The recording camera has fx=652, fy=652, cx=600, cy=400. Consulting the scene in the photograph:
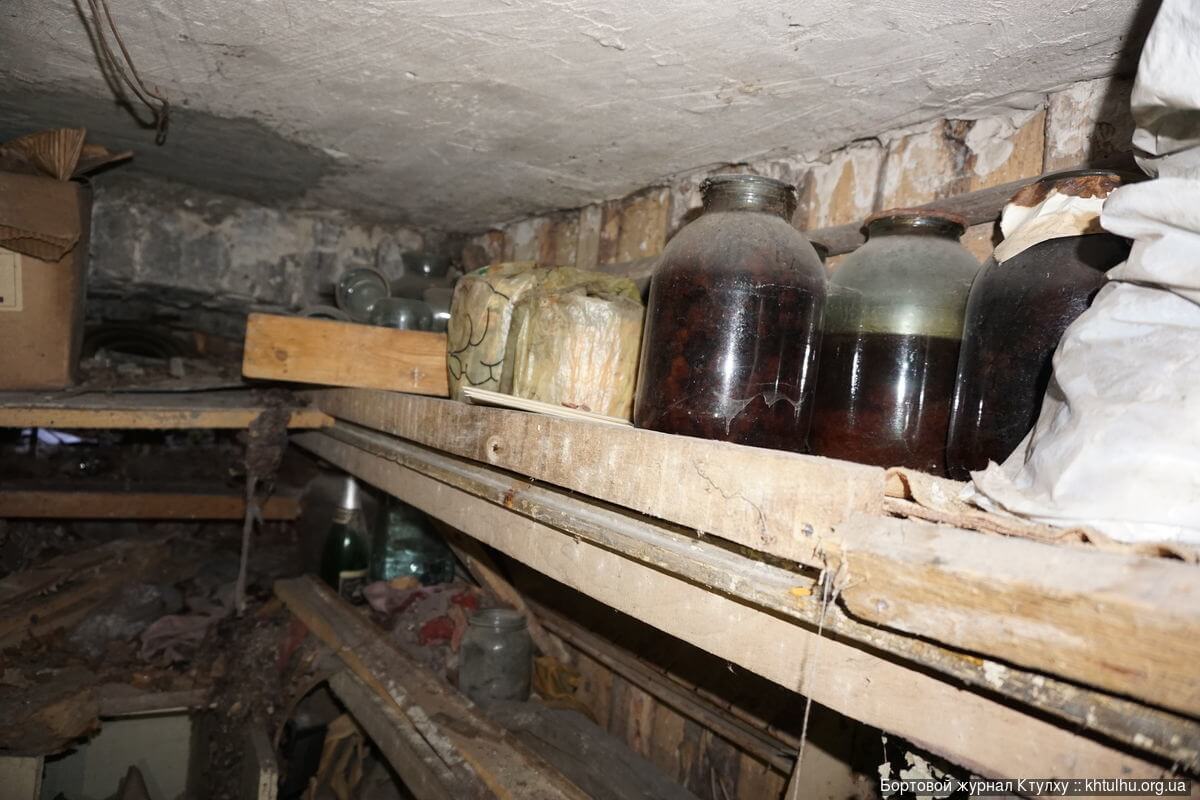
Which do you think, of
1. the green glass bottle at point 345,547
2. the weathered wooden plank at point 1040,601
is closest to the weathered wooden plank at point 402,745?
the green glass bottle at point 345,547

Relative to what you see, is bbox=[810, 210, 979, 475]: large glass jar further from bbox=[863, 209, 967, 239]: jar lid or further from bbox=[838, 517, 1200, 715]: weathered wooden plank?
bbox=[838, 517, 1200, 715]: weathered wooden plank

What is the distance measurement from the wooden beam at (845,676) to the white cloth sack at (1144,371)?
0.15 m

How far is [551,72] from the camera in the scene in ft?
3.64

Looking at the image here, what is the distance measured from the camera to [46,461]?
3.36 m

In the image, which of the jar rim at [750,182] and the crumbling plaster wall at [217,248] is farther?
the crumbling plaster wall at [217,248]

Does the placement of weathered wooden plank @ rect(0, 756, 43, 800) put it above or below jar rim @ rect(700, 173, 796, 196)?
below

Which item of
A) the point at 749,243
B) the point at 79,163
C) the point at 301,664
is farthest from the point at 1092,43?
the point at 301,664

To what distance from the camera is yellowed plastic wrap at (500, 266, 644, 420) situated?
3.52 ft

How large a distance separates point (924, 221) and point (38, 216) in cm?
209

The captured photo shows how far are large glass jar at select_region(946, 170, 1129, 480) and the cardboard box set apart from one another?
214 cm

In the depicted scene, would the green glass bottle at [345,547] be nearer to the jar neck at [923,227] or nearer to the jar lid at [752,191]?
the jar lid at [752,191]

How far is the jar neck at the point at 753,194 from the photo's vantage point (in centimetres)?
93

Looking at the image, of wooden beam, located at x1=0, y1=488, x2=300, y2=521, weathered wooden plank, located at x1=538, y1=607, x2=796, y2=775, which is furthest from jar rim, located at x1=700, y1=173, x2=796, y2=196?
wooden beam, located at x1=0, y1=488, x2=300, y2=521

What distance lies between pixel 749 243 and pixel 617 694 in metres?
1.45
